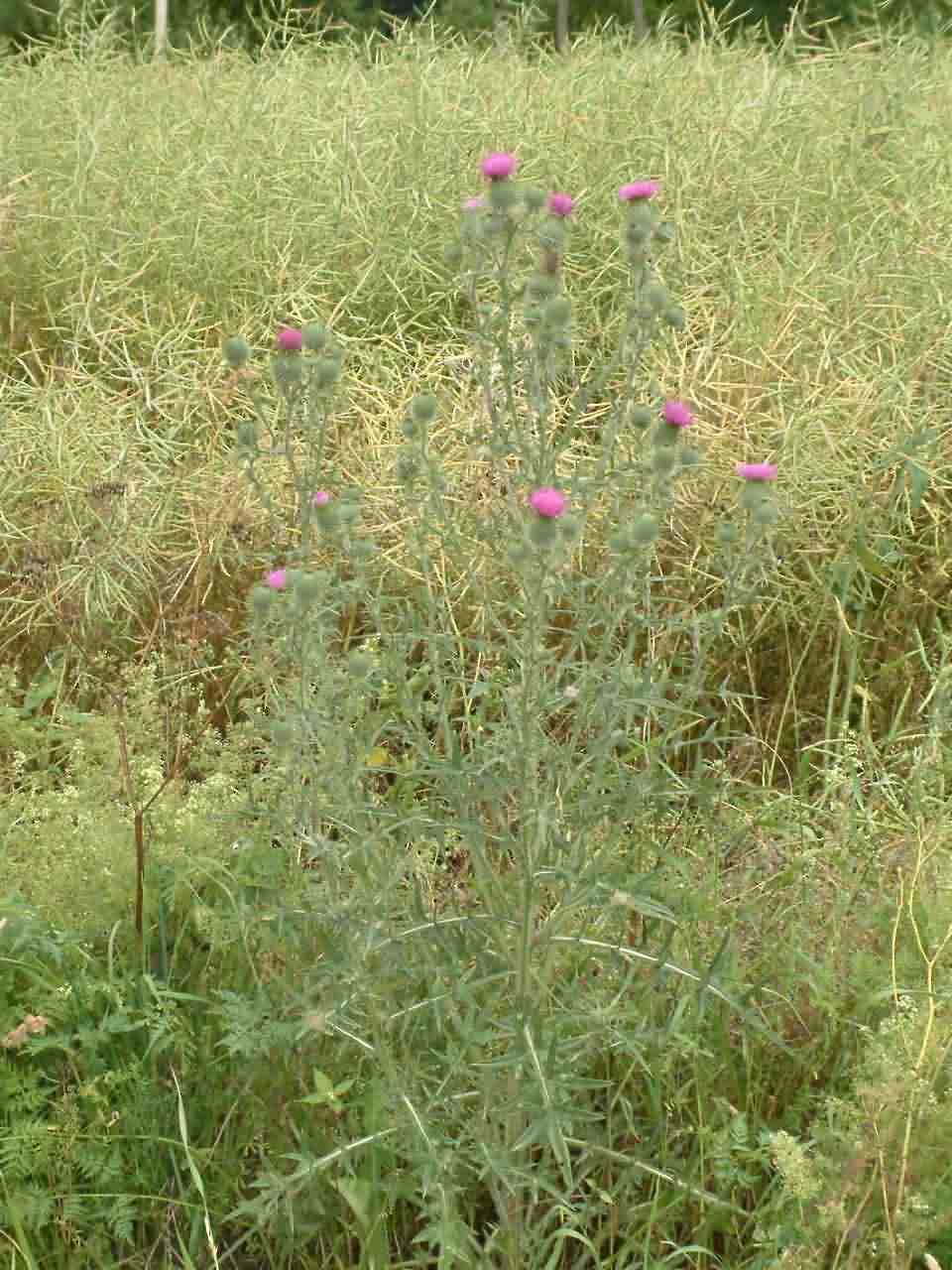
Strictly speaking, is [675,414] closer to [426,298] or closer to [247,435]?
[247,435]

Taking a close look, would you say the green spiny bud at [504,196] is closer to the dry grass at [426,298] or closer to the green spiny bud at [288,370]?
the green spiny bud at [288,370]

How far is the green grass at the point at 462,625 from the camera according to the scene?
1892 millimetres

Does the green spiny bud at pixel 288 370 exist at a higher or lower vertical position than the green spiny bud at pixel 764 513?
higher

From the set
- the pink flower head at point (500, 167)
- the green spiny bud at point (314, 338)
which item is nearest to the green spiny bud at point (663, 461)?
the pink flower head at point (500, 167)

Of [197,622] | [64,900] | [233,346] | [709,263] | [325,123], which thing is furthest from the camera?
[325,123]

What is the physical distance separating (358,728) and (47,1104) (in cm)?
64

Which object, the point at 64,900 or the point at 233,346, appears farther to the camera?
the point at 64,900

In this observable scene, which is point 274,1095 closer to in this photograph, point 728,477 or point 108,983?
point 108,983

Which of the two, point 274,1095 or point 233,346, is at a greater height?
point 233,346

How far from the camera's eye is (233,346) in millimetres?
1786

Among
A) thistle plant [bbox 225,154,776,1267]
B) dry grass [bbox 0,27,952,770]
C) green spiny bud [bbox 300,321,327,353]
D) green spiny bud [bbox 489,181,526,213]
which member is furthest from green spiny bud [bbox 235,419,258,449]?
dry grass [bbox 0,27,952,770]

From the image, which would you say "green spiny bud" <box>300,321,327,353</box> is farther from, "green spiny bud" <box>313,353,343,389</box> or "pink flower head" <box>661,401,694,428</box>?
"pink flower head" <box>661,401,694,428</box>

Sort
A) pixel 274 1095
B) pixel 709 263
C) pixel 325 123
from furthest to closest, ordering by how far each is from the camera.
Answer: pixel 325 123, pixel 709 263, pixel 274 1095

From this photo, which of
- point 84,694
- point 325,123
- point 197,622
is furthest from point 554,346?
point 325,123
